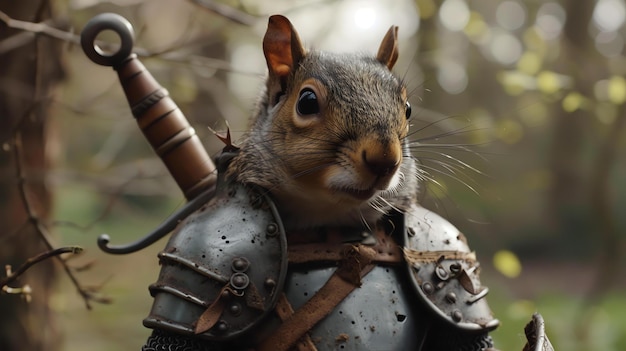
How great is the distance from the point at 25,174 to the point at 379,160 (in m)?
1.52

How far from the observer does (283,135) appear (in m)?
1.23

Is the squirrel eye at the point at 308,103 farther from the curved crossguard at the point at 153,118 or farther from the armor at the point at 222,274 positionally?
the curved crossguard at the point at 153,118

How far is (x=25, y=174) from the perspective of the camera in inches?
88.5

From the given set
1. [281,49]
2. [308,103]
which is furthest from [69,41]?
[308,103]

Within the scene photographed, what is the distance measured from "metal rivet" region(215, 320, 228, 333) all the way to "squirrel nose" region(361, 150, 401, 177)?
340 millimetres

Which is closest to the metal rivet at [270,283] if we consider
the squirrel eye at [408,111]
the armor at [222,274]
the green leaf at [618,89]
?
the armor at [222,274]

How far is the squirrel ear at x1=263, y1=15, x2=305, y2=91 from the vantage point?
1252 millimetres

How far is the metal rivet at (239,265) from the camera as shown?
118cm

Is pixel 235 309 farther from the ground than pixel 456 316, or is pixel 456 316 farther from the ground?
pixel 235 309

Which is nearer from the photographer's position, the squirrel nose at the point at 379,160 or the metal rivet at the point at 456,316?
the squirrel nose at the point at 379,160

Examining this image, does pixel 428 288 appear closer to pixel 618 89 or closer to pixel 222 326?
pixel 222 326

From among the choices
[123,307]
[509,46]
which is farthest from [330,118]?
[123,307]

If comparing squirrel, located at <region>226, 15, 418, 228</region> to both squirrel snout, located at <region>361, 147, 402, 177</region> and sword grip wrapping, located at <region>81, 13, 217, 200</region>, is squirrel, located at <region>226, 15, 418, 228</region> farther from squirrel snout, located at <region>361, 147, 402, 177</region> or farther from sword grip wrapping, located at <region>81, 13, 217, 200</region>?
sword grip wrapping, located at <region>81, 13, 217, 200</region>

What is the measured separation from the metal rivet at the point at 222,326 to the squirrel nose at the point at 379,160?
340 mm
